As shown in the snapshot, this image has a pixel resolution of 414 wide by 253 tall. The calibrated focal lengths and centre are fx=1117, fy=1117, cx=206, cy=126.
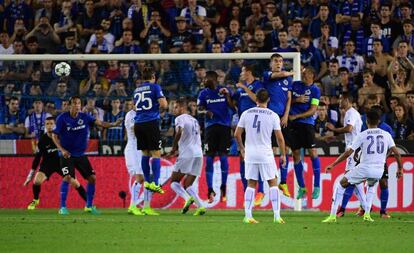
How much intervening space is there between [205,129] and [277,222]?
20.1 ft

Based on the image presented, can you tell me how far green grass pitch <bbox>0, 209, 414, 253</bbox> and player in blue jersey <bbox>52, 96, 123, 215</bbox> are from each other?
229 cm

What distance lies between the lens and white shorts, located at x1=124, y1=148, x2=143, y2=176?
23828mm

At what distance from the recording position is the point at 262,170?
1823 cm

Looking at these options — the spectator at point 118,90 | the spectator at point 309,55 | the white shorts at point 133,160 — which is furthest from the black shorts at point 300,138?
the spectator at point 309,55

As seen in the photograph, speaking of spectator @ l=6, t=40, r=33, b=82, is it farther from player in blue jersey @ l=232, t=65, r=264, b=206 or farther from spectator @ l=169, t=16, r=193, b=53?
player in blue jersey @ l=232, t=65, r=264, b=206

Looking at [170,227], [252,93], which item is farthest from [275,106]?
[170,227]

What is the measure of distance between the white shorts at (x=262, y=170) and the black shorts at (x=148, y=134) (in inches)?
150

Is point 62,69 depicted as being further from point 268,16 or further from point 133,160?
point 268,16

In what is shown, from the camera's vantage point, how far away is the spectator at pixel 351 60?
27.1 meters

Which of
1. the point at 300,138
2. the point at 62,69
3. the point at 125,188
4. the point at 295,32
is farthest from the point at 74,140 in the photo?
the point at 295,32

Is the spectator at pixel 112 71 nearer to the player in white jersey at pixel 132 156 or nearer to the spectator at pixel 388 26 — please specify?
the player in white jersey at pixel 132 156

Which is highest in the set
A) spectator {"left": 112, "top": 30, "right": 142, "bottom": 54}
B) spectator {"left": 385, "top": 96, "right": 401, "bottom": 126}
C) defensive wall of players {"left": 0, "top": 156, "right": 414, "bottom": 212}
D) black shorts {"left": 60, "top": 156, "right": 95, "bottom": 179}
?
spectator {"left": 112, "top": 30, "right": 142, "bottom": 54}

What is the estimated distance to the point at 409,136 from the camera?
25.4m

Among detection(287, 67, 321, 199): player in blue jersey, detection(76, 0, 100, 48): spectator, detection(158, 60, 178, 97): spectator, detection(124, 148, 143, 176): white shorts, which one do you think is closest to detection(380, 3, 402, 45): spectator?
detection(158, 60, 178, 97): spectator
